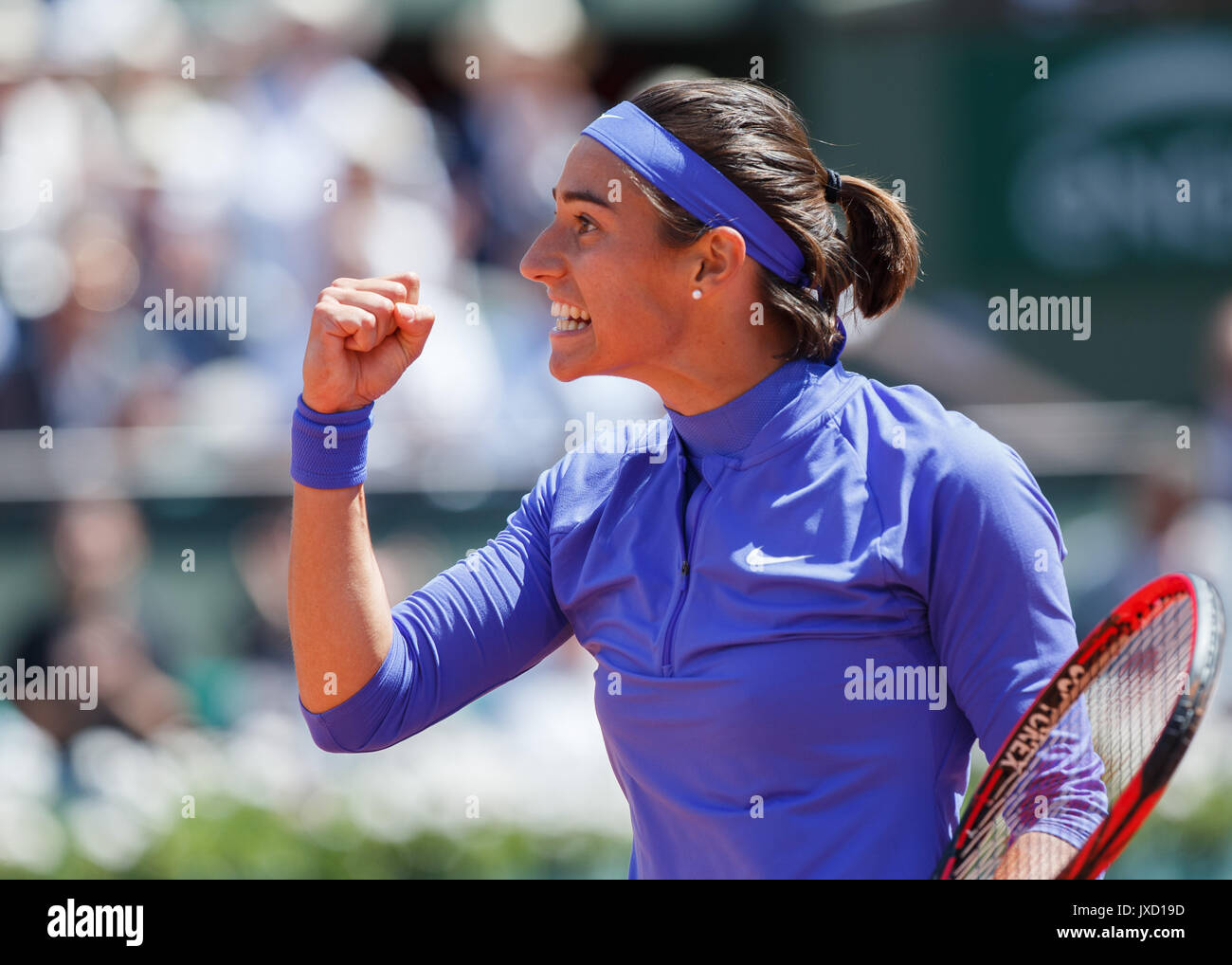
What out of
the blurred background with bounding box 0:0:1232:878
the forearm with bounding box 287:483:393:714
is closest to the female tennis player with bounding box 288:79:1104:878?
the forearm with bounding box 287:483:393:714

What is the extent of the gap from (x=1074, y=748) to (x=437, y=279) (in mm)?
3955

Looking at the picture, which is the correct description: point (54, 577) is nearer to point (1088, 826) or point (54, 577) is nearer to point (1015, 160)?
point (1015, 160)

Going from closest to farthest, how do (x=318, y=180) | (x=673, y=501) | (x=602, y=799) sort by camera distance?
(x=673, y=501) < (x=602, y=799) < (x=318, y=180)

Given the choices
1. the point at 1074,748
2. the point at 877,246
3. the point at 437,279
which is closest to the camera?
the point at 1074,748

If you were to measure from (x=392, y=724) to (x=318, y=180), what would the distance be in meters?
3.75

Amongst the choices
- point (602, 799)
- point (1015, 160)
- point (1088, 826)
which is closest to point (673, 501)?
point (1088, 826)

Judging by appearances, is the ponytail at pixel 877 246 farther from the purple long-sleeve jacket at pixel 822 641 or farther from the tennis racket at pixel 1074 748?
the tennis racket at pixel 1074 748

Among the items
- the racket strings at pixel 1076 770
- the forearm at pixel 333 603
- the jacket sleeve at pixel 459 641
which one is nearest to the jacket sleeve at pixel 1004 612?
the racket strings at pixel 1076 770

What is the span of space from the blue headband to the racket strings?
2.16 ft

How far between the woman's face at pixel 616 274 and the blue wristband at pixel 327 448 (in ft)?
0.92

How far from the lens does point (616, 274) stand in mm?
2031

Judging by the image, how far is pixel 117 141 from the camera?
5582 mm

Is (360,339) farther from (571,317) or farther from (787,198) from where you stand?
(787,198)

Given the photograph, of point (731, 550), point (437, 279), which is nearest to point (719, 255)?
point (731, 550)
